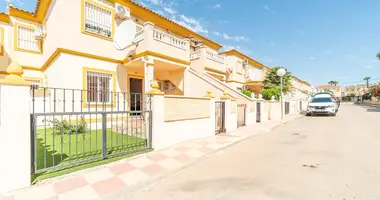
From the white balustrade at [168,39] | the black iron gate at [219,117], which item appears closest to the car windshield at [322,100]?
the black iron gate at [219,117]

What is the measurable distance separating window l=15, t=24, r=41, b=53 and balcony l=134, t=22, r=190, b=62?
7095 mm

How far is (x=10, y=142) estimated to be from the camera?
123 inches

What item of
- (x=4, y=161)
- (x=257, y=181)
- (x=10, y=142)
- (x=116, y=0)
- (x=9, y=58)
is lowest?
(x=257, y=181)

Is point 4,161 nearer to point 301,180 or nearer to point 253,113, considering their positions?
point 301,180

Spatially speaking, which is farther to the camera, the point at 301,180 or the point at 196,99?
the point at 196,99

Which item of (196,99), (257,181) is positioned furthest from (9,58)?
(257,181)

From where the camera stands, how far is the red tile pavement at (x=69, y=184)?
3293 mm

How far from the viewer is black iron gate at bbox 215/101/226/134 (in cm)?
889

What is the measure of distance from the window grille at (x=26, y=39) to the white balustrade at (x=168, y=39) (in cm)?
844

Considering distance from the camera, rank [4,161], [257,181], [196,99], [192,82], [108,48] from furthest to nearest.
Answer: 1. [192,82]
2. [108,48]
3. [196,99]
4. [257,181]
5. [4,161]

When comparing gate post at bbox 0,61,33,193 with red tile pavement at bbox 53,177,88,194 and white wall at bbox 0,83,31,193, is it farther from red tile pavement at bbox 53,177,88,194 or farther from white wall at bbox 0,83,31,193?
red tile pavement at bbox 53,177,88,194

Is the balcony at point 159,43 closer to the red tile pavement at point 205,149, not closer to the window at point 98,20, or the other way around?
the window at point 98,20

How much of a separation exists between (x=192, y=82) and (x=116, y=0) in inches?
259

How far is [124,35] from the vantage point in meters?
10.4
